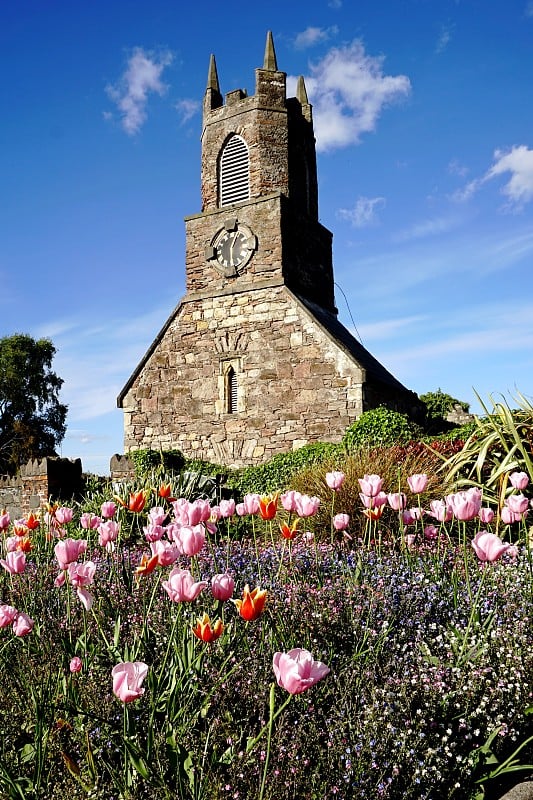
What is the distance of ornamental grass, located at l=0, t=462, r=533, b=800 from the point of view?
7.65 feet

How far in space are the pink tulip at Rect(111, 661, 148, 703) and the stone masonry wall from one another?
1307cm

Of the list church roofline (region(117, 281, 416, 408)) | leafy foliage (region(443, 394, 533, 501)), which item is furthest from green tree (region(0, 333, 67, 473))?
leafy foliage (region(443, 394, 533, 501))

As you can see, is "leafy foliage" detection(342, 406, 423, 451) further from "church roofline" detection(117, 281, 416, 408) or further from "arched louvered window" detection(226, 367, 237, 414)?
"arched louvered window" detection(226, 367, 237, 414)

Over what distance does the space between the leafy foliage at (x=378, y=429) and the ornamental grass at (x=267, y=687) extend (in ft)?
31.3

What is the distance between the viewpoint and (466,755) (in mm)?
2816

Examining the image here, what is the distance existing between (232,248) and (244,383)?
12.7 feet

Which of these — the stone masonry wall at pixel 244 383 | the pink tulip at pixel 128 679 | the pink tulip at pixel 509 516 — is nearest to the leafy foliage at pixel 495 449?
the pink tulip at pixel 509 516

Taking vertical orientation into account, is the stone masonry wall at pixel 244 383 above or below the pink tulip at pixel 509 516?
above

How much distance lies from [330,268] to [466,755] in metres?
18.0

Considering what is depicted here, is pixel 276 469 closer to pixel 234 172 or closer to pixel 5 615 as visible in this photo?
pixel 234 172

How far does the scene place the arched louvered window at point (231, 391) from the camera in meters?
17.2

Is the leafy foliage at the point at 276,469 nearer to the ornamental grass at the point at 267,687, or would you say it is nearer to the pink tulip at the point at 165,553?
the ornamental grass at the point at 267,687

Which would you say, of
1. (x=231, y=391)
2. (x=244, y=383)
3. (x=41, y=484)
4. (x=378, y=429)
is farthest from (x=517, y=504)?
(x=231, y=391)

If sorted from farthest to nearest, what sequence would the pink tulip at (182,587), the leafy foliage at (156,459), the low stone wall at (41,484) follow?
A: the leafy foliage at (156,459) → the low stone wall at (41,484) → the pink tulip at (182,587)
